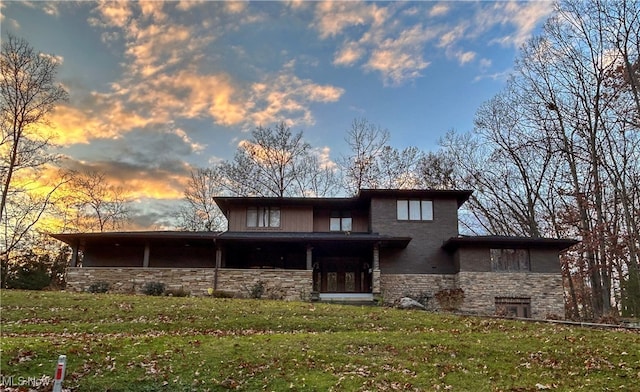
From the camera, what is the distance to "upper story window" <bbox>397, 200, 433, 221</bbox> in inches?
1017

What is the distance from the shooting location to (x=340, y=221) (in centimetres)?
2747

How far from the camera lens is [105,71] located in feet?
57.9

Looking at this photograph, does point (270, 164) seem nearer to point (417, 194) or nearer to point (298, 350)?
point (417, 194)

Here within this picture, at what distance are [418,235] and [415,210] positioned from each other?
4.67ft

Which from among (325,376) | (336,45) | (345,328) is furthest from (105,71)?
(325,376)

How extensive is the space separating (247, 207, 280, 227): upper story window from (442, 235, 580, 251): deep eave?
31.5 feet

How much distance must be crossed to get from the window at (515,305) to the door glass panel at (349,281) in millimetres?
7306

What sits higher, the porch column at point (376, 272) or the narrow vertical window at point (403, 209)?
the narrow vertical window at point (403, 209)

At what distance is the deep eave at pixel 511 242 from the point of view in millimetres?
23172

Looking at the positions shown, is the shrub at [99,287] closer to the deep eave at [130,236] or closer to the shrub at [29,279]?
the deep eave at [130,236]

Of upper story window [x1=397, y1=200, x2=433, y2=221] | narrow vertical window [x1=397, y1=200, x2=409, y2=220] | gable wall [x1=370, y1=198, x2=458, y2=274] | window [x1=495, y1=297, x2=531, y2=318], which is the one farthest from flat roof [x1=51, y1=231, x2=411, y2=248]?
window [x1=495, y1=297, x2=531, y2=318]

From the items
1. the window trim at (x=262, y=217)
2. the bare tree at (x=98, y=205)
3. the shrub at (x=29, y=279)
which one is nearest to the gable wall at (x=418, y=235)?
the window trim at (x=262, y=217)

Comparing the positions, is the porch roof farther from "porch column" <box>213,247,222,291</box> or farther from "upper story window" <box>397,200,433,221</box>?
"upper story window" <box>397,200,433,221</box>

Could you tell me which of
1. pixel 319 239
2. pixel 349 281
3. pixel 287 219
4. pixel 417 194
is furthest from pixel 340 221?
pixel 417 194
